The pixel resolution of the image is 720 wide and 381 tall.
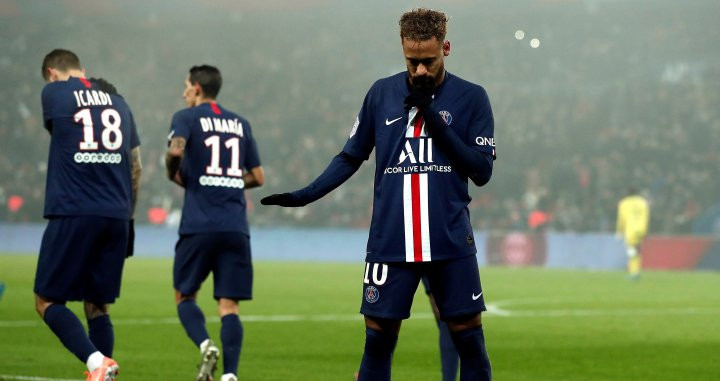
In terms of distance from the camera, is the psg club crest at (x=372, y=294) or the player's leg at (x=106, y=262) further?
the player's leg at (x=106, y=262)

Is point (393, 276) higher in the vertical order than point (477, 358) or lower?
higher

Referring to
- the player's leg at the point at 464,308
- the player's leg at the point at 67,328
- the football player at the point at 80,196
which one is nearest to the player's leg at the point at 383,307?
the player's leg at the point at 464,308

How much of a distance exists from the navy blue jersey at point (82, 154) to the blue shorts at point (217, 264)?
931 millimetres

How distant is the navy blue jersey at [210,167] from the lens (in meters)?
7.91

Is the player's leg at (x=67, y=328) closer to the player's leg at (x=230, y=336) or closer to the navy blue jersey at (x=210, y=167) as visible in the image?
the player's leg at (x=230, y=336)

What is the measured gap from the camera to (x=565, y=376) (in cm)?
895

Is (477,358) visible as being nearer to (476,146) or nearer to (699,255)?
(476,146)

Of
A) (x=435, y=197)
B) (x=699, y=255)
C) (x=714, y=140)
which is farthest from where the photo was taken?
(x=714, y=140)

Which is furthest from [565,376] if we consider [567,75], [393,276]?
[567,75]

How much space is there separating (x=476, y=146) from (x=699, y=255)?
84.3 feet

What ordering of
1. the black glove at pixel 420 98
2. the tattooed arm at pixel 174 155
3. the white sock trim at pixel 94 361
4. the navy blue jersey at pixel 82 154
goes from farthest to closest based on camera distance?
1. the tattooed arm at pixel 174 155
2. the navy blue jersey at pixel 82 154
3. the white sock trim at pixel 94 361
4. the black glove at pixel 420 98

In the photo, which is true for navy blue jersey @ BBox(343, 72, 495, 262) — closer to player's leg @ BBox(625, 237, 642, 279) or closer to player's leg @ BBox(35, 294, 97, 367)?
player's leg @ BBox(35, 294, 97, 367)

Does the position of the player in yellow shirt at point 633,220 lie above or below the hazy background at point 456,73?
below

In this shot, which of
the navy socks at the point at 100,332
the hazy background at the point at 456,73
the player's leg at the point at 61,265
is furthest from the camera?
the hazy background at the point at 456,73
